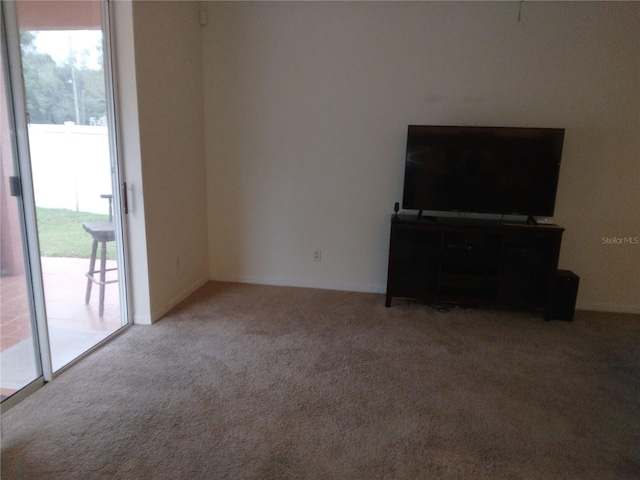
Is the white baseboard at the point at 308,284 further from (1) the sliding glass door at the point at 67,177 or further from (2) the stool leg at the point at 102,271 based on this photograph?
(2) the stool leg at the point at 102,271

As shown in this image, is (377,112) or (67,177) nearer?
(67,177)

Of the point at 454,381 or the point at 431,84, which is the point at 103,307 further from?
the point at 431,84

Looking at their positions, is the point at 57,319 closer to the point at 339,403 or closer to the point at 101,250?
the point at 101,250

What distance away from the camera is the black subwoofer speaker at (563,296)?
328 cm

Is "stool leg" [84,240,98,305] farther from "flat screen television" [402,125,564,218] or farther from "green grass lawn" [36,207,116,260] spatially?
"flat screen television" [402,125,564,218]

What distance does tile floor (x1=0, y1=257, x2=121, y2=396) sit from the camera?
2.08 meters

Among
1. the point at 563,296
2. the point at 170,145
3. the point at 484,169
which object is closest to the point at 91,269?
the point at 170,145

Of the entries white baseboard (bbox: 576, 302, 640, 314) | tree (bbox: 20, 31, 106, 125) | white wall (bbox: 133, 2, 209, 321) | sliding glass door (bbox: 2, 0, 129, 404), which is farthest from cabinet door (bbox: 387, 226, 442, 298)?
tree (bbox: 20, 31, 106, 125)

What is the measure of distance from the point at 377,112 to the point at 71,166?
248 cm

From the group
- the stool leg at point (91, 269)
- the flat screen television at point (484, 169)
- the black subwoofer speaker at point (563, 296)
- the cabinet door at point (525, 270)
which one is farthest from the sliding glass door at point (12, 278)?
the black subwoofer speaker at point (563, 296)

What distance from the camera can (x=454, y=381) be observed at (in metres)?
2.38

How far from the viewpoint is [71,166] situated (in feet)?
7.92

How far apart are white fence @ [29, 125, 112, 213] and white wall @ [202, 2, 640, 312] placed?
4.37 ft

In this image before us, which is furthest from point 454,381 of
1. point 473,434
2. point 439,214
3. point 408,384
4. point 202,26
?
point 202,26
